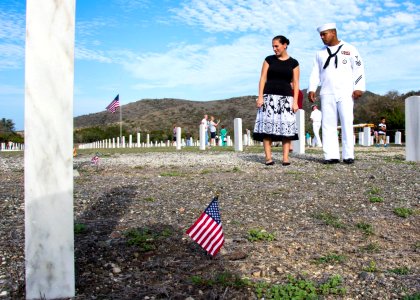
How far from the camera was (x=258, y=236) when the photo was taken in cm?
344

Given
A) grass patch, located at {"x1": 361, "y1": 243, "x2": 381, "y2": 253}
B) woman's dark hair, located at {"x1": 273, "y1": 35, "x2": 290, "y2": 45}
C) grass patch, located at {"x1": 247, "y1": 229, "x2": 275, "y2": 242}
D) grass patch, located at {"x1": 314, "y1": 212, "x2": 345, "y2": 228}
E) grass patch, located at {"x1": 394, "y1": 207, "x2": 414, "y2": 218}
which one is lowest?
grass patch, located at {"x1": 361, "y1": 243, "x2": 381, "y2": 253}

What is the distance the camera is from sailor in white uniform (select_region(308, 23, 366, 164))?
723 cm

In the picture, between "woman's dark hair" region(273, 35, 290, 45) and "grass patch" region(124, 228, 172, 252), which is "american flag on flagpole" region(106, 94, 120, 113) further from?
"grass patch" region(124, 228, 172, 252)

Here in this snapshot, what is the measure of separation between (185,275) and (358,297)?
3.29 feet

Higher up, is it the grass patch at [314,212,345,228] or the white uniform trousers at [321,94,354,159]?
the white uniform trousers at [321,94,354,159]

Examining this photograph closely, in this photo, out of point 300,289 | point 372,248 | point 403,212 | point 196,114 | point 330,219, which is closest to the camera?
point 300,289

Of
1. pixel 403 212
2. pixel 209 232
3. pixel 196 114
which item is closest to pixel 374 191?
pixel 403 212

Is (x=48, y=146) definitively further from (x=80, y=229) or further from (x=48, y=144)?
(x=80, y=229)

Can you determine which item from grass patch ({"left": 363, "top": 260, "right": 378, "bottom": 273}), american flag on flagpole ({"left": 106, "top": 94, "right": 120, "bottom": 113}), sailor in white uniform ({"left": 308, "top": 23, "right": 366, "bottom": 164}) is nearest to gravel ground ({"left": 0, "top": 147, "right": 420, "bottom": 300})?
grass patch ({"left": 363, "top": 260, "right": 378, "bottom": 273})

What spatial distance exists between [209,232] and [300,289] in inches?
29.7

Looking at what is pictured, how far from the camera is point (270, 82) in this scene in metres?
7.27

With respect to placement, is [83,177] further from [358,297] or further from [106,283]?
[358,297]

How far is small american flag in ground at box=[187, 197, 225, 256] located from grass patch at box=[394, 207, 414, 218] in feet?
6.41

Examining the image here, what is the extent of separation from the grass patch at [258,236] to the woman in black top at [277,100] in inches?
155
